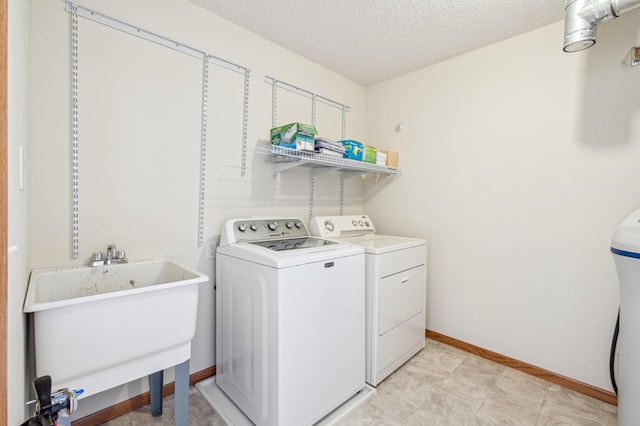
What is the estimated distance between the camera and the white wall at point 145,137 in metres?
1.36

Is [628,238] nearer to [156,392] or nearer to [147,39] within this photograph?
[156,392]

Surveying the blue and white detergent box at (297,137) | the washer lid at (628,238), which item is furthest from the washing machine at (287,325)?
the washer lid at (628,238)

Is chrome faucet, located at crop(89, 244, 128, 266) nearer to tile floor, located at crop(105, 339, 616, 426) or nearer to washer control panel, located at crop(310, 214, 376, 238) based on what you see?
tile floor, located at crop(105, 339, 616, 426)

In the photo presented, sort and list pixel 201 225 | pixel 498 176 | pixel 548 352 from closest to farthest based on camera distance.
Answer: pixel 201 225, pixel 548 352, pixel 498 176

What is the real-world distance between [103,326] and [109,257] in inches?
19.9

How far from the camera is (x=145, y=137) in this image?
163cm

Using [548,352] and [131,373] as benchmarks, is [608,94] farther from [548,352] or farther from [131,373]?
[131,373]

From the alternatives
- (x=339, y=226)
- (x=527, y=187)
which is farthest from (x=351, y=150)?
(x=527, y=187)

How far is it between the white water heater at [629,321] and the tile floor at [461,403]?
451 mm

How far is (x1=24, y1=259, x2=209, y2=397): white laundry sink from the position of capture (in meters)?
0.99

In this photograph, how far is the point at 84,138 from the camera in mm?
1447

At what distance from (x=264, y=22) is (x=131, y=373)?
2.10m

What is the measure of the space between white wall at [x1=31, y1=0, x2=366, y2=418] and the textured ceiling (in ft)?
0.59

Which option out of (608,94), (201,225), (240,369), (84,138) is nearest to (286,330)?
(240,369)
